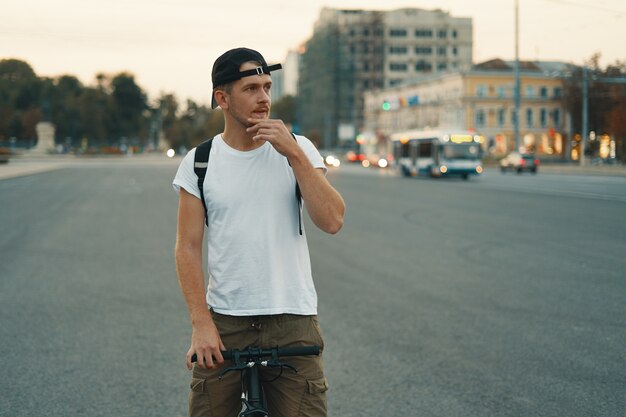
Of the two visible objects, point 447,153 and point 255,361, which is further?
point 447,153

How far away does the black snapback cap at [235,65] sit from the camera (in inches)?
112

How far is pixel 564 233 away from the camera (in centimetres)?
1478

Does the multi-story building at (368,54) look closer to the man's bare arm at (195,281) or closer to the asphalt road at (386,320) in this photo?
the asphalt road at (386,320)

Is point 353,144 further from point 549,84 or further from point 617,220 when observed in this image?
point 617,220

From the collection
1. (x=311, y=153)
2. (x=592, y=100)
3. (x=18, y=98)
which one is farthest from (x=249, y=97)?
(x=592, y=100)

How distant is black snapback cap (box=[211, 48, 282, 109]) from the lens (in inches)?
112

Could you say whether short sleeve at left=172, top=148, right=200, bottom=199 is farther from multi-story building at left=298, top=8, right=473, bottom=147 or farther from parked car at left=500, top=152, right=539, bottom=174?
multi-story building at left=298, top=8, right=473, bottom=147

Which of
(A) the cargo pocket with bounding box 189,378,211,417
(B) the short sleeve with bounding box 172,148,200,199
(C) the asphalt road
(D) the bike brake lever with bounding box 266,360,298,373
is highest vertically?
(B) the short sleeve with bounding box 172,148,200,199

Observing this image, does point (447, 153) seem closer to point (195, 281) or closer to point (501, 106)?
point (195, 281)

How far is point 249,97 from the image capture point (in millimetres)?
2861

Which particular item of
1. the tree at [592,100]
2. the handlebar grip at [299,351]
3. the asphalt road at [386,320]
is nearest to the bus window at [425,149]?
the asphalt road at [386,320]

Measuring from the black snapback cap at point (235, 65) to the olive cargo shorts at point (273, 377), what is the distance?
2.82ft

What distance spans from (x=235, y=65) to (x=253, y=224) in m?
0.56

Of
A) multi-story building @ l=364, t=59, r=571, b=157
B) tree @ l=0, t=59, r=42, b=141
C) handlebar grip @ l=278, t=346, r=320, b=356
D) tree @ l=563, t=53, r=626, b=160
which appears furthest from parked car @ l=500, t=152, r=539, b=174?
handlebar grip @ l=278, t=346, r=320, b=356
